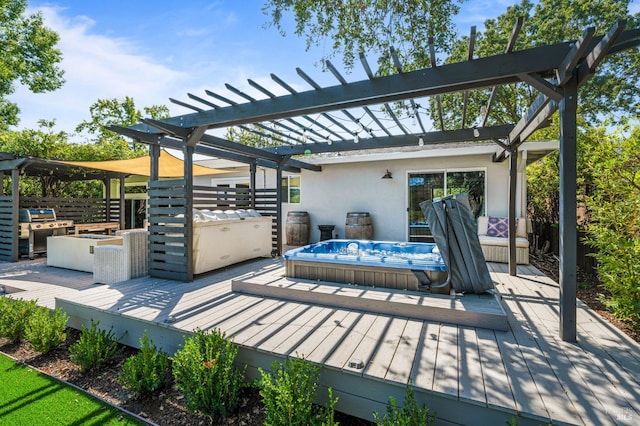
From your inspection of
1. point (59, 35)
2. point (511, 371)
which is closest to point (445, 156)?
point (511, 371)

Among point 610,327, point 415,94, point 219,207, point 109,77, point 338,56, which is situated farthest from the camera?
point 109,77

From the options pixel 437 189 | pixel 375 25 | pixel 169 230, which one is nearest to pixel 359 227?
pixel 437 189

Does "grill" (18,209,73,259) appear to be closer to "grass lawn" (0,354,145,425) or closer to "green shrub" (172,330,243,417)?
"grass lawn" (0,354,145,425)

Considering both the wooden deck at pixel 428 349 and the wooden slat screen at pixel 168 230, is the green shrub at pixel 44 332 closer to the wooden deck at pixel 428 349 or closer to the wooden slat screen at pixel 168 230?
the wooden deck at pixel 428 349

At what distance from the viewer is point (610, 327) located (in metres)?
2.76

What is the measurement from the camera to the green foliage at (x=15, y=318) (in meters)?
3.20

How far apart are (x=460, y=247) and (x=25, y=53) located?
1517 centimetres

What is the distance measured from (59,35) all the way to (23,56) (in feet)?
4.77

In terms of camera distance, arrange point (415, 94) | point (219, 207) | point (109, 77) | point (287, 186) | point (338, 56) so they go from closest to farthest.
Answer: point (415, 94), point (338, 56), point (219, 207), point (109, 77), point (287, 186)

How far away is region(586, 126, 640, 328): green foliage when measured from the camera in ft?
9.59

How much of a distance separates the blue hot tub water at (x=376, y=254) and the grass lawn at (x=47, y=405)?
8.00 feet

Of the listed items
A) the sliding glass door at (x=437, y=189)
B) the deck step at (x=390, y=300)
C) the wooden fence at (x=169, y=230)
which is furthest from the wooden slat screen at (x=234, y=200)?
the sliding glass door at (x=437, y=189)

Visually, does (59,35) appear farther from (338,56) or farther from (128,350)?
(128,350)

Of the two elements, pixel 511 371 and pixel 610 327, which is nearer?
pixel 511 371
